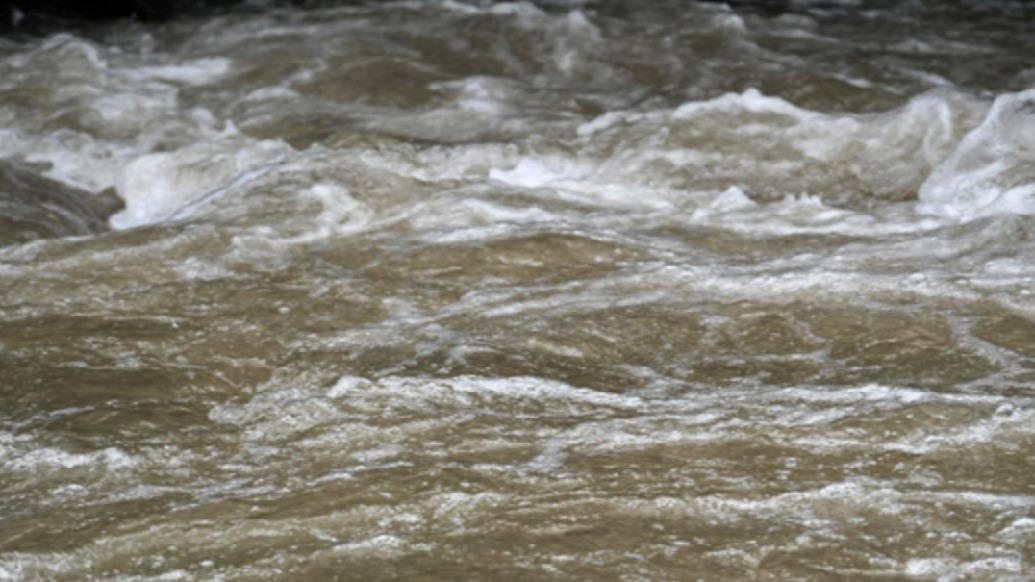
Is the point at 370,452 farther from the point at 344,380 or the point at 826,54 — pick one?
the point at 826,54

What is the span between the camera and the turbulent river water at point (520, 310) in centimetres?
261

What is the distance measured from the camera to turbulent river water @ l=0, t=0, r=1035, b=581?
261cm

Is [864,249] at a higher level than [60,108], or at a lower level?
higher

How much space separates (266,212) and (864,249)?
158 cm

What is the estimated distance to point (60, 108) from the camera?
534 centimetres

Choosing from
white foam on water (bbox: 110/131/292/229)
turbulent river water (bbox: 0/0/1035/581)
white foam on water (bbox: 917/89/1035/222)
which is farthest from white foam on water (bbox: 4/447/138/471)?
white foam on water (bbox: 917/89/1035/222)

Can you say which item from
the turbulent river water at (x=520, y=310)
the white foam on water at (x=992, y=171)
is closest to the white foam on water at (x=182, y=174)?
the turbulent river water at (x=520, y=310)

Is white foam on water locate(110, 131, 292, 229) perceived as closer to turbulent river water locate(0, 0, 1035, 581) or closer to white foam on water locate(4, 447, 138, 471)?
turbulent river water locate(0, 0, 1035, 581)

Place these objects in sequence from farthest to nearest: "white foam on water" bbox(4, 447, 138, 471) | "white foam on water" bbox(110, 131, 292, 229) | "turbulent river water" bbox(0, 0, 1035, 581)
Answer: "white foam on water" bbox(110, 131, 292, 229) → "white foam on water" bbox(4, 447, 138, 471) → "turbulent river water" bbox(0, 0, 1035, 581)

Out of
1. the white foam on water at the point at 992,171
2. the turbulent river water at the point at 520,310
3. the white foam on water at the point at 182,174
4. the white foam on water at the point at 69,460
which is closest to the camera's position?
the turbulent river water at the point at 520,310

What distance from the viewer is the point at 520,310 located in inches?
140

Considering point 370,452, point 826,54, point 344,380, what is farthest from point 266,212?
point 826,54

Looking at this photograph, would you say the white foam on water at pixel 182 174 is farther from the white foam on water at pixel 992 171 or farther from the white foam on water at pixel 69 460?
the white foam on water at pixel 992 171

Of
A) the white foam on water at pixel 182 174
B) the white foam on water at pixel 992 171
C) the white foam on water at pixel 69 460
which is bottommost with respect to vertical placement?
the white foam on water at pixel 182 174
